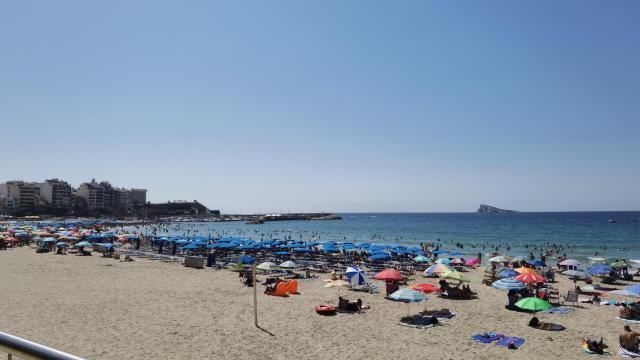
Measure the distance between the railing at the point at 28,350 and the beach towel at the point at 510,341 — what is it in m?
14.5

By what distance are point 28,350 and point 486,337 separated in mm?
15004

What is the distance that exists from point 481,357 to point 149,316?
1130cm

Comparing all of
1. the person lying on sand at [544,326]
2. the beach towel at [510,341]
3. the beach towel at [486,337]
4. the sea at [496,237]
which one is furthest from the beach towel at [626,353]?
the sea at [496,237]

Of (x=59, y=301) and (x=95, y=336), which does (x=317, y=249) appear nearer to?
(x=59, y=301)

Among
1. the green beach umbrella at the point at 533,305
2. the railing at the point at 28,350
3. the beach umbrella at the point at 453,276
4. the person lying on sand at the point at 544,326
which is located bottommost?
the person lying on sand at the point at 544,326

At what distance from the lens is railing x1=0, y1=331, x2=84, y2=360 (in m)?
1.56

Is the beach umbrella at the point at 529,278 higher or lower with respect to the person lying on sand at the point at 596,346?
higher

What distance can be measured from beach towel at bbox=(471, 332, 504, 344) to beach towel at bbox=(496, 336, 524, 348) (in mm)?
212

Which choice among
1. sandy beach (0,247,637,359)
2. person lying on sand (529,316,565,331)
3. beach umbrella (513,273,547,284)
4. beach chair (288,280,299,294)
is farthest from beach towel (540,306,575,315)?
beach chair (288,280,299,294)

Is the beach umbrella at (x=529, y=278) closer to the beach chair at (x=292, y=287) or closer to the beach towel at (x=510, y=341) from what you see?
the beach towel at (x=510, y=341)

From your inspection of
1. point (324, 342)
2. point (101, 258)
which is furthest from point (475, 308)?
point (101, 258)

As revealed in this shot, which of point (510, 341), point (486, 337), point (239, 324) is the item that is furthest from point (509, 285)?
point (239, 324)

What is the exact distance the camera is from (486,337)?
1444cm

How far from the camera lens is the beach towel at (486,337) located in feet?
46.5
